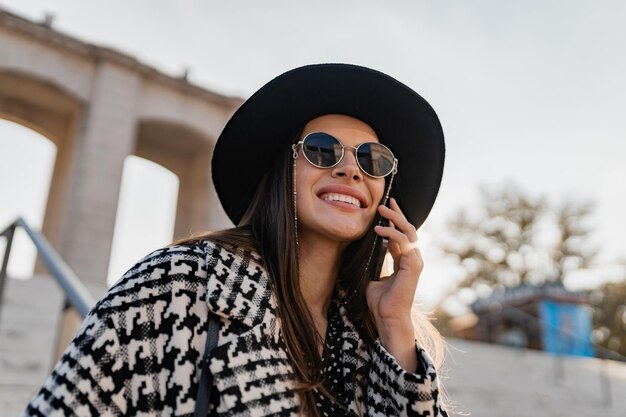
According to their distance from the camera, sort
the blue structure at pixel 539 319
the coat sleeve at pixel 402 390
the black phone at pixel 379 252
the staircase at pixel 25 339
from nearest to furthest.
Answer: the coat sleeve at pixel 402 390
the black phone at pixel 379 252
the staircase at pixel 25 339
the blue structure at pixel 539 319

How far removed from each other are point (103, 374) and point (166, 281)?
261 mm

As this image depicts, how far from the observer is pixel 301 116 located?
2.01m

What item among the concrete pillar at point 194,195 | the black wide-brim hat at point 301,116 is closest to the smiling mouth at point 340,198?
the black wide-brim hat at point 301,116

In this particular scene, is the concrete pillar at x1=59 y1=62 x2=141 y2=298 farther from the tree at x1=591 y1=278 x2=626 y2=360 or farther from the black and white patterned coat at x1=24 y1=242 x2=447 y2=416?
the tree at x1=591 y1=278 x2=626 y2=360

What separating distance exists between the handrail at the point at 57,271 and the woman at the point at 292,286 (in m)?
1.12

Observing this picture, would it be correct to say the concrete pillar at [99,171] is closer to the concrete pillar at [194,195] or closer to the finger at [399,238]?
the concrete pillar at [194,195]

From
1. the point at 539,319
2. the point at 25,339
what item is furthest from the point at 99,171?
the point at 539,319

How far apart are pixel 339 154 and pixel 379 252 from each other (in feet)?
1.42

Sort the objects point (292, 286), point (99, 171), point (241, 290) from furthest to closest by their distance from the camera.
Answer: point (99, 171) < point (292, 286) < point (241, 290)

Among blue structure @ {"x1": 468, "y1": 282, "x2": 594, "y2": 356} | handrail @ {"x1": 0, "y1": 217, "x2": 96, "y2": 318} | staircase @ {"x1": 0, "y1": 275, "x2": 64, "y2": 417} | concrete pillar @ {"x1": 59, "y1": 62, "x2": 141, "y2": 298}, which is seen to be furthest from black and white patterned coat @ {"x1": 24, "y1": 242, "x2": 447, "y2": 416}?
blue structure @ {"x1": 468, "y1": 282, "x2": 594, "y2": 356}

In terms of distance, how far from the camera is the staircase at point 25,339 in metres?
4.27

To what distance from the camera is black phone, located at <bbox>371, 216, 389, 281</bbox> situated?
197 centimetres

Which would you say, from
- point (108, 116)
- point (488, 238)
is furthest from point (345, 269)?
point (488, 238)

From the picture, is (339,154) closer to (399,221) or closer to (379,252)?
(399,221)
